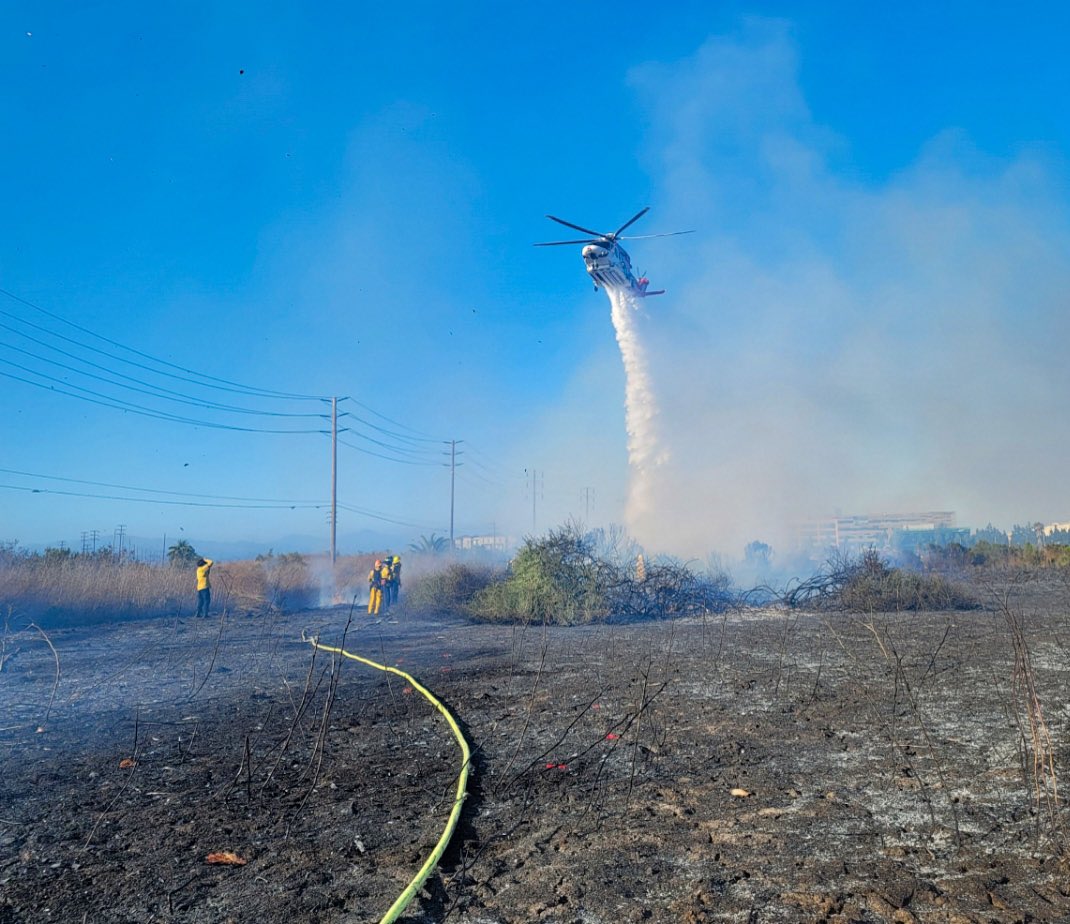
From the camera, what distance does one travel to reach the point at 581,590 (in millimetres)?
20797

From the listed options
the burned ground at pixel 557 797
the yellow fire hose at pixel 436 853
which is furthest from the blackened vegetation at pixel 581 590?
the yellow fire hose at pixel 436 853

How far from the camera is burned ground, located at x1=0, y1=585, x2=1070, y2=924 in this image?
13.0ft

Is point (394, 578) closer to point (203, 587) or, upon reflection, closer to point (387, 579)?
point (387, 579)

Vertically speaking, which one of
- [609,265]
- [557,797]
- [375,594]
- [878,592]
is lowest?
[557,797]

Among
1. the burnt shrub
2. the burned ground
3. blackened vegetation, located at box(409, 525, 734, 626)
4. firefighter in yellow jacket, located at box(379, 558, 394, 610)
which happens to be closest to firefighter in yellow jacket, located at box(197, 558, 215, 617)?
firefighter in yellow jacket, located at box(379, 558, 394, 610)

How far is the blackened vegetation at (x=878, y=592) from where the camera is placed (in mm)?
20000

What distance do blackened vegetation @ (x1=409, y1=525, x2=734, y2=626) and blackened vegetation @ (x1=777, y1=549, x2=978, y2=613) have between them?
8.17ft

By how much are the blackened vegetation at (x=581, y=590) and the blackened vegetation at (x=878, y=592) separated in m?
2.49

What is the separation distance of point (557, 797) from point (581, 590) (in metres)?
15.3

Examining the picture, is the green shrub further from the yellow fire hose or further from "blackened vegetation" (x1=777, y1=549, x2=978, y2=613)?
the yellow fire hose

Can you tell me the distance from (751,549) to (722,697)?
38.2 meters

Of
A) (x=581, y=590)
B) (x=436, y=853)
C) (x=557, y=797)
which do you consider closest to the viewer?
(x=436, y=853)

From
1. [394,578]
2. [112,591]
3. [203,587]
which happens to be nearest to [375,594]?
[394,578]

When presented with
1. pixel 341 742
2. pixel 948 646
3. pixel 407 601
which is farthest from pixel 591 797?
pixel 407 601
